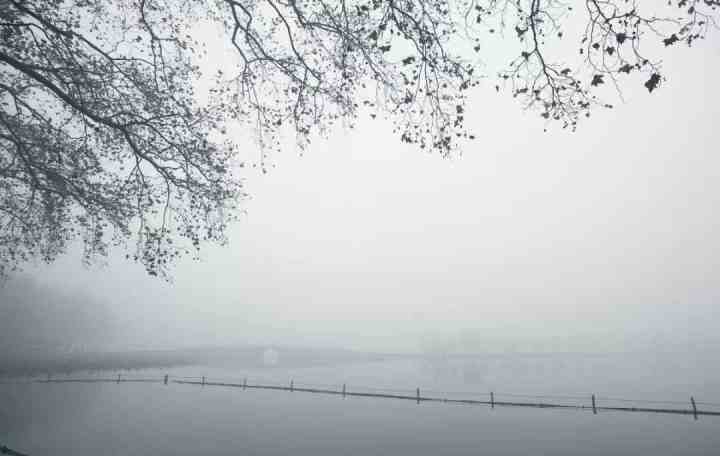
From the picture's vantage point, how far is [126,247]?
10.5 m

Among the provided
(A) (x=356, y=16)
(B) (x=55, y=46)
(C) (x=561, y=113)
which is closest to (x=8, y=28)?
(B) (x=55, y=46)

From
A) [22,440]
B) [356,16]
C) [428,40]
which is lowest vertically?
[22,440]

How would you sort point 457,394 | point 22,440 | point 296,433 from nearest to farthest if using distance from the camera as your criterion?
point 22,440 → point 296,433 → point 457,394

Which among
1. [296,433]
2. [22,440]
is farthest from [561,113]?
[22,440]

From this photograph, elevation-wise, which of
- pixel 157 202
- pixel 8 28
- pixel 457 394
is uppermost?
pixel 8 28

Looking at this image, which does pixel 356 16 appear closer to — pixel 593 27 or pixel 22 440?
pixel 593 27

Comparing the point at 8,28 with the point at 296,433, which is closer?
the point at 8,28

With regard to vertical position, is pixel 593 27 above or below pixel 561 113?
above

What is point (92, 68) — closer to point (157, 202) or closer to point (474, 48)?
point (157, 202)

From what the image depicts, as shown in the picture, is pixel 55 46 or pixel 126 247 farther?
pixel 126 247

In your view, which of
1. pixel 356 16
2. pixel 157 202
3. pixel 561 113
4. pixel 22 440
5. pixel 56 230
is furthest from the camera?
pixel 22 440

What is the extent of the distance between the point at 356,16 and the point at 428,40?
5.33 feet

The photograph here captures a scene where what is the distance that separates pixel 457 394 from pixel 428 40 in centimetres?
6304

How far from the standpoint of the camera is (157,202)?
988cm
